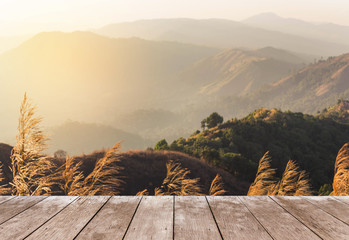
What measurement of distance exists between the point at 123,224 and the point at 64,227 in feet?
1.23

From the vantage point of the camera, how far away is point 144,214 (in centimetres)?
198

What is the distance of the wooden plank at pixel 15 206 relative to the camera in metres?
2.00

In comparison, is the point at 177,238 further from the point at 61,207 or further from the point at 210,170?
the point at 210,170

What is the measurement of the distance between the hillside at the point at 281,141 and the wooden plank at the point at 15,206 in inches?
1372

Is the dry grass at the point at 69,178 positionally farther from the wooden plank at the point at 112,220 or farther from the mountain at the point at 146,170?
the mountain at the point at 146,170

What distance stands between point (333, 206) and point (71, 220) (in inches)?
79.3

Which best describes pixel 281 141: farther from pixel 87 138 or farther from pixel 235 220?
pixel 87 138

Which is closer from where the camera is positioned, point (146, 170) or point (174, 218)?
point (174, 218)

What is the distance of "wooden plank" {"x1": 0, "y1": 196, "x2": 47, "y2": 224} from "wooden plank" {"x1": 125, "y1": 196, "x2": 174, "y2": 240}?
884mm

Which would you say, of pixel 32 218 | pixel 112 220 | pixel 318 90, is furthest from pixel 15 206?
pixel 318 90

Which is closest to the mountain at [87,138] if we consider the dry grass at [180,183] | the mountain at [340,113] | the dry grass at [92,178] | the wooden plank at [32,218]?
the mountain at [340,113]

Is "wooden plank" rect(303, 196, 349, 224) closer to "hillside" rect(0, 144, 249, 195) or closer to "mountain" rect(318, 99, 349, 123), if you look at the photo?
"hillside" rect(0, 144, 249, 195)

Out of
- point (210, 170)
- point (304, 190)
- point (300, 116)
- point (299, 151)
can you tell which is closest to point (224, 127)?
point (299, 151)

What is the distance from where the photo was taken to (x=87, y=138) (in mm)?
156625
